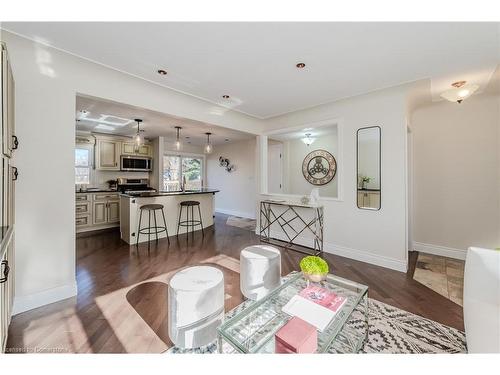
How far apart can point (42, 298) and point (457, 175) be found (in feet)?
18.4

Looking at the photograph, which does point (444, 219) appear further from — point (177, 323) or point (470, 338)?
point (177, 323)

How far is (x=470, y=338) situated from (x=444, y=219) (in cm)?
292

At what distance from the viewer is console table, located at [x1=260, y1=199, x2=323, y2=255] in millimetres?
3684

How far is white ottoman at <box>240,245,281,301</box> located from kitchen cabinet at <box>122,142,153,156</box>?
5.10 meters

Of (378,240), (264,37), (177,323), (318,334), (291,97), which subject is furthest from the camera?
(291,97)

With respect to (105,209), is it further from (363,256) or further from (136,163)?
(363,256)

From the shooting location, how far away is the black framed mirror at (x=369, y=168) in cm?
308

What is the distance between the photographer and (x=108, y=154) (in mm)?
5359

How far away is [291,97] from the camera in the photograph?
129 inches

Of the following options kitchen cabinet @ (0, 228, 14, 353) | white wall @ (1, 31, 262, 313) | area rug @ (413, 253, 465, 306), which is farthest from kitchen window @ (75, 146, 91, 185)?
area rug @ (413, 253, 465, 306)

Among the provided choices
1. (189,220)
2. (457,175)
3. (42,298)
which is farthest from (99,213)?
(457,175)

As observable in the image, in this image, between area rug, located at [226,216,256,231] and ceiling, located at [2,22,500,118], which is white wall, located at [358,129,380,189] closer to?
ceiling, located at [2,22,500,118]

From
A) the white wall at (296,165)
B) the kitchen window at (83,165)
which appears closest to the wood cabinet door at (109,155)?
the kitchen window at (83,165)
